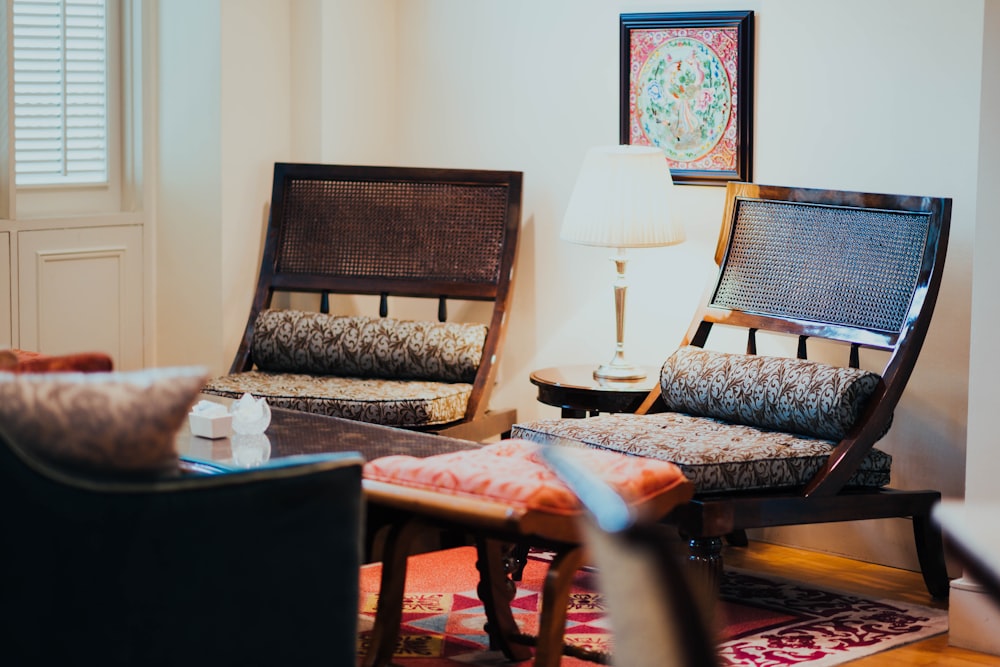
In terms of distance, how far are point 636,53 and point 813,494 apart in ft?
5.82

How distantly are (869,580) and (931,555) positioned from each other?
0.30m

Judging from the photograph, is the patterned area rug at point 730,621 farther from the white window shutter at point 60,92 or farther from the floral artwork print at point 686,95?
the white window shutter at point 60,92

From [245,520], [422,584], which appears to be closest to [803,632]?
[422,584]

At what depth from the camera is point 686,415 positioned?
3871mm

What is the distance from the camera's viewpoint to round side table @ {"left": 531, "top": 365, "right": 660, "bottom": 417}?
13.2 feet

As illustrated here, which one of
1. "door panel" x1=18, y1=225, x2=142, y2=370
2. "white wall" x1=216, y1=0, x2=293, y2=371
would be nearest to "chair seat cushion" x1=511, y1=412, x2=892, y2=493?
"white wall" x1=216, y1=0, x2=293, y2=371

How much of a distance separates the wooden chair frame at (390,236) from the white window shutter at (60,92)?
696mm

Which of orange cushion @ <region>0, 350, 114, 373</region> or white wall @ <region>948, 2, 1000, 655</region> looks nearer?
orange cushion @ <region>0, 350, 114, 373</region>

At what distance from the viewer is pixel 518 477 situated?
238 cm

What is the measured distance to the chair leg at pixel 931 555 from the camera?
3.61m

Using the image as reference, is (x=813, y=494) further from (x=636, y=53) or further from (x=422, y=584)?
(x=636, y=53)

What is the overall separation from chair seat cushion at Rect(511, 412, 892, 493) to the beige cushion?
5.43 feet

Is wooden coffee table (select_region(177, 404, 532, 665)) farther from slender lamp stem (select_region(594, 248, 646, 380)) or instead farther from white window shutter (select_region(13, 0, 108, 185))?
white window shutter (select_region(13, 0, 108, 185))

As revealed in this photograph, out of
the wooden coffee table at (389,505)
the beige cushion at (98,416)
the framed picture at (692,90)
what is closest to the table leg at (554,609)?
the wooden coffee table at (389,505)
